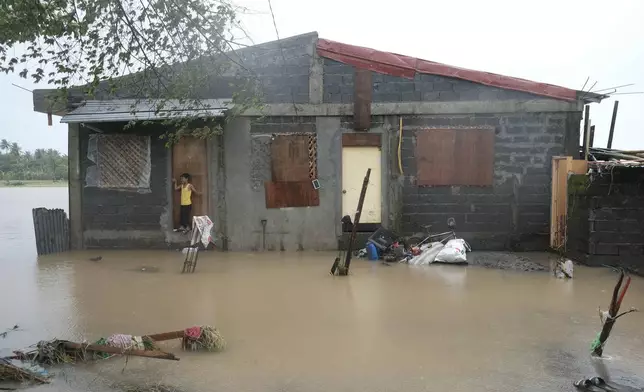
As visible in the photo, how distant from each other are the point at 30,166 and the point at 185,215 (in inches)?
2168

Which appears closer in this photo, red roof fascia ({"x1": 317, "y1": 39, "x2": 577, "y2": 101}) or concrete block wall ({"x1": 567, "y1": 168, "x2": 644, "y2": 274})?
concrete block wall ({"x1": 567, "y1": 168, "x2": 644, "y2": 274})

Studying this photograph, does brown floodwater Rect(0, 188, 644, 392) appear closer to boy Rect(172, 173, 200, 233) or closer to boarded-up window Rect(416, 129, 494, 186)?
boy Rect(172, 173, 200, 233)

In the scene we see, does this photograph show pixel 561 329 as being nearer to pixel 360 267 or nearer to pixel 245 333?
pixel 245 333

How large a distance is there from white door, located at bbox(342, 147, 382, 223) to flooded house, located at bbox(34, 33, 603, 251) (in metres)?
0.02

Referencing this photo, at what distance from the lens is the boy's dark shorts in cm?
1071

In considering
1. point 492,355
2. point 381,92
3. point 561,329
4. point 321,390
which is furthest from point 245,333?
point 381,92

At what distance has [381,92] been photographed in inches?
412

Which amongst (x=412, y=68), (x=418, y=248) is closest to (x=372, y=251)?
(x=418, y=248)

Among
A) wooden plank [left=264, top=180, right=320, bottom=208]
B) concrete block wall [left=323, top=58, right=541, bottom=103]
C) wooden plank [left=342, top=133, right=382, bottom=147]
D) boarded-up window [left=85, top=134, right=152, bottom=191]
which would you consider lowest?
wooden plank [left=264, top=180, right=320, bottom=208]

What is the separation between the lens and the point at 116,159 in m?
10.8

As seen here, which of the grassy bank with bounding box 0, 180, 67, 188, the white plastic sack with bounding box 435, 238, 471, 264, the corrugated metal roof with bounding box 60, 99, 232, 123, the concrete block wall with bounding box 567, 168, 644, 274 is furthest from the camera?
the grassy bank with bounding box 0, 180, 67, 188

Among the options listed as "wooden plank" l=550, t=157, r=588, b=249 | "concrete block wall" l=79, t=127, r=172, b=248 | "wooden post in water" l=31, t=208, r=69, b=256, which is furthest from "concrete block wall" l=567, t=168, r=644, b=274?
"wooden post in water" l=31, t=208, r=69, b=256

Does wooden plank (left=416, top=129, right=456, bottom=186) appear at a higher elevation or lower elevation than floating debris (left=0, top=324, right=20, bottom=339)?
higher

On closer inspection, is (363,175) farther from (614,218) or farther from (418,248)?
(614,218)
